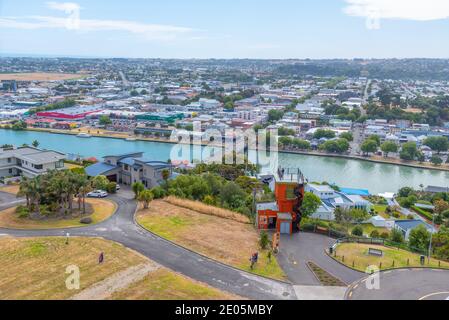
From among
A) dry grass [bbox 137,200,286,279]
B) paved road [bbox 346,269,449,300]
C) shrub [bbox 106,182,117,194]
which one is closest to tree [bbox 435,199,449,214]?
paved road [bbox 346,269,449,300]

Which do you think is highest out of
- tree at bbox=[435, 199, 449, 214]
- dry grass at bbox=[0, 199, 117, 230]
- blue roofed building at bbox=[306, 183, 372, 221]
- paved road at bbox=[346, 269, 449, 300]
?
dry grass at bbox=[0, 199, 117, 230]

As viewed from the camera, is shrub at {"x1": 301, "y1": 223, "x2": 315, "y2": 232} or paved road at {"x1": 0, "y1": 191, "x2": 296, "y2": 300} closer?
paved road at {"x1": 0, "y1": 191, "x2": 296, "y2": 300}

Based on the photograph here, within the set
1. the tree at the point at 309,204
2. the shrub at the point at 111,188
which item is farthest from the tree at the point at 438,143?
the shrub at the point at 111,188

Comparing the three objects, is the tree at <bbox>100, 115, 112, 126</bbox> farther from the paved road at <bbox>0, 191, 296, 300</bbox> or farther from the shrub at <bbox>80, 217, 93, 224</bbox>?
the shrub at <bbox>80, 217, 93, 224</bbox>

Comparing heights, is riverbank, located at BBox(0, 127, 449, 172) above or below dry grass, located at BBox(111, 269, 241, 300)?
below

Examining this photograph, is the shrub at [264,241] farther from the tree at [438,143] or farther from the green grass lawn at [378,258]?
the tree at [438,143]

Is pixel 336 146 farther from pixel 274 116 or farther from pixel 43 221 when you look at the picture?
pixel 43 221
